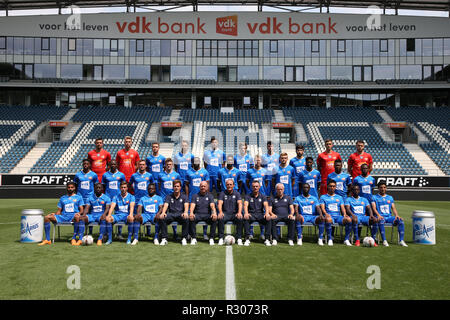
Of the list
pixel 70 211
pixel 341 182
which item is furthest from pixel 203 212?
pixel 341 182

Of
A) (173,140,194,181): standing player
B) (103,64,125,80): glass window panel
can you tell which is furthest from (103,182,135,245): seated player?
(103,64,125,80): glass window panel

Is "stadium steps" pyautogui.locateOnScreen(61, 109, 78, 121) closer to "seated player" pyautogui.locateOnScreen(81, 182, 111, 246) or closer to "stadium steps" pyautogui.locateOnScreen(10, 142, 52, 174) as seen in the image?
"stadium steps" pyautogui.locateOnScreen(10, 142, 52, 174)

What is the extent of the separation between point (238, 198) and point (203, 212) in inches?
36.1

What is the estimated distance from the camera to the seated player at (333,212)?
8516mm

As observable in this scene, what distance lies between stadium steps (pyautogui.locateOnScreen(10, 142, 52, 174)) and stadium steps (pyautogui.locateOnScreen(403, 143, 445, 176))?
29.6 metres

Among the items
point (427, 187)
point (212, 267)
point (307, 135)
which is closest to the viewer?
point (212, 267)

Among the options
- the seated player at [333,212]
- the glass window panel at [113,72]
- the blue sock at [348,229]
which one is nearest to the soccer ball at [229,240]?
Answer: the seated player at [333,212]

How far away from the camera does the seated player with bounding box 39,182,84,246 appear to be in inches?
330

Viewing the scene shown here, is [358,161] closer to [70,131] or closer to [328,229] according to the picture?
[328,229]

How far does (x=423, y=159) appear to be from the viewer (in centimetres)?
2889

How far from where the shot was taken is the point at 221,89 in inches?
1427
